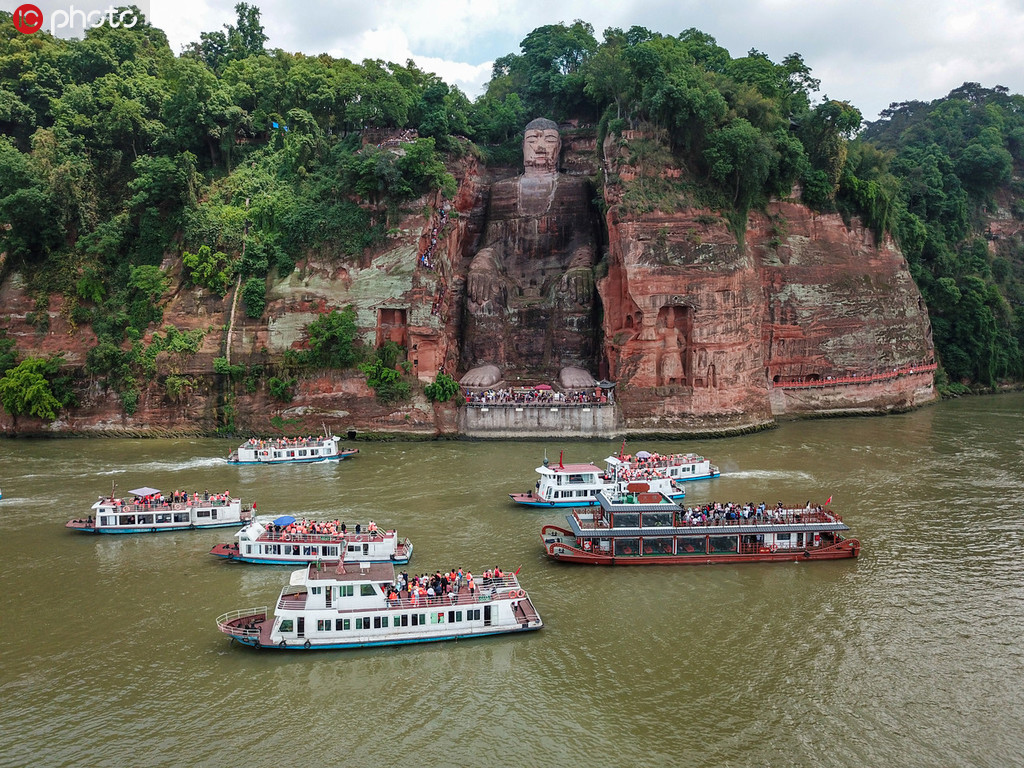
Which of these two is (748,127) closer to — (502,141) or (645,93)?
(645,93)

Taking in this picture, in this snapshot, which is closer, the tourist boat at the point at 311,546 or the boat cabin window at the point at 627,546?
the tourist boat at the point at 311,546

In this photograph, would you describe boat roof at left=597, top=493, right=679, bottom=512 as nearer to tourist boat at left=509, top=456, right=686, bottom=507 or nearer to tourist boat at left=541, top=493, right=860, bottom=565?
tourist boat at left=541, top=493, right=860, bottom=565

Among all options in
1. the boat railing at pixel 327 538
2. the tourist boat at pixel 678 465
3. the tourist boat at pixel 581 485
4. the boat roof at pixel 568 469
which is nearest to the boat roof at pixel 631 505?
the tourist boat at pixel 581 485

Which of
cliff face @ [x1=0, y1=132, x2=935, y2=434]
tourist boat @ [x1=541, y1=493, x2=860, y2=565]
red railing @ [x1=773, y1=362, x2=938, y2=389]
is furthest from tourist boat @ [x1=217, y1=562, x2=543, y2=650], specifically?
red railing @ [x1=773, y1=362, x2=938, y2=389]

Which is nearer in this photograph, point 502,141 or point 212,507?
point 212,507

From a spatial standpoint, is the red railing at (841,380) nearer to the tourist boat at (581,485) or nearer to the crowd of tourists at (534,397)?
the crowd of tourists at (534,397)

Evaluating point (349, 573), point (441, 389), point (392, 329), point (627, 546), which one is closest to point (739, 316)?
point (441, 389)

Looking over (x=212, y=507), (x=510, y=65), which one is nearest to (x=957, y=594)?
(x=212, y=507)
